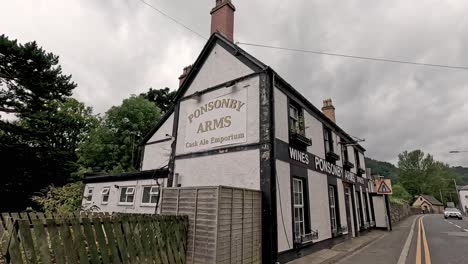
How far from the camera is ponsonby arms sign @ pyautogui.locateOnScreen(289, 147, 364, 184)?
955 cm

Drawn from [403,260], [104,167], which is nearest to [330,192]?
[403,260]

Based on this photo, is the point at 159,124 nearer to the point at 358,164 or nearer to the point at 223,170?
the point at 223,170

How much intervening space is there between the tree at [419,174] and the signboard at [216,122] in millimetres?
86557

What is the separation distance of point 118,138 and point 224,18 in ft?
71.9

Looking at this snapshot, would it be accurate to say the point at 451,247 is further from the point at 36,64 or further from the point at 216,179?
the point at 36,64

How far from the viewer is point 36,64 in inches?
728

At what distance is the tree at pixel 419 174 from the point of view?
74.4 meters

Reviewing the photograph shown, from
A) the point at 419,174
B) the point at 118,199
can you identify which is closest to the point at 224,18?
the point at 118,199

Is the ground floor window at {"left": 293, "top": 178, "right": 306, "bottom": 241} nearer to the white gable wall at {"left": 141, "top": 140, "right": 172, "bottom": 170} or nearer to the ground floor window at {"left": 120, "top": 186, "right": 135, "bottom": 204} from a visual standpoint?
the white gable wall at {"left": 141, "top": 140, "right": 172, "bottom": 170}

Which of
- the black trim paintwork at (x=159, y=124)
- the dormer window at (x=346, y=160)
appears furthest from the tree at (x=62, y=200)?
the dormer window at (x=346, y=160)

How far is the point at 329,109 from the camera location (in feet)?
59.2

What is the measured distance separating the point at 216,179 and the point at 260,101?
10.9 ft

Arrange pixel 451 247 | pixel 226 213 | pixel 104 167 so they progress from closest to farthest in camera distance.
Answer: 1. pixel 226 213
2. pixel 451 247
3. pixel 104 167

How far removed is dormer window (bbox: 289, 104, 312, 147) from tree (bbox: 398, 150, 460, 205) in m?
83.8
